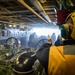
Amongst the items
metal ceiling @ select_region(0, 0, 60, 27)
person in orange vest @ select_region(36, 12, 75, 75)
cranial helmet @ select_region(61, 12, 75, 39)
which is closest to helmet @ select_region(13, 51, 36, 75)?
person in orange vest @ select_region(36, 12, 75, 75)

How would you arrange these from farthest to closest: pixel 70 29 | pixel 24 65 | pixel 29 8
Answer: pixel 29 8 < pixel 24 65 < pixel 70 29

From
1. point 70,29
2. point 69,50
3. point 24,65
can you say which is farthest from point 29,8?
point 69,50

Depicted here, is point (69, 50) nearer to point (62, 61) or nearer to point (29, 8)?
point (62, 61)

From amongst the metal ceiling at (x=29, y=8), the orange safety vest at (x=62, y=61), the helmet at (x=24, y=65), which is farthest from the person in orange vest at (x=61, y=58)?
the metal ceiling at (x=29, y=8)

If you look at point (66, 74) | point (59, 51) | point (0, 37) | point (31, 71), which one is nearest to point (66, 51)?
point (59, 51)

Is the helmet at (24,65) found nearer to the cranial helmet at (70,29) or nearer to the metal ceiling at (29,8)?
the cranial helmet at (70,29)

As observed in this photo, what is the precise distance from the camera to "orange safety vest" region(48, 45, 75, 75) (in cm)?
102

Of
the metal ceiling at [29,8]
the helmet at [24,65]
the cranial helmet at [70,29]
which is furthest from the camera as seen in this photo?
the metal ceiling at [29,8]

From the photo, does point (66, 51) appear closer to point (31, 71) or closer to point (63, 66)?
point (63, 66)

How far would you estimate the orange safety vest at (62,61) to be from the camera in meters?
1.02

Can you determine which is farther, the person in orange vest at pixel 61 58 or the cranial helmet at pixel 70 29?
the cranial helmet at pixel 70 29

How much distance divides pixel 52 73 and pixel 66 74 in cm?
10

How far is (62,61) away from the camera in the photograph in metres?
1.02

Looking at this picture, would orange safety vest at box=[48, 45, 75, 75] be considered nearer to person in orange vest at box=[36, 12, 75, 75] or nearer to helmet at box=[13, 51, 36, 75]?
person in orange vest at box=[36, 12, 75, 75]
